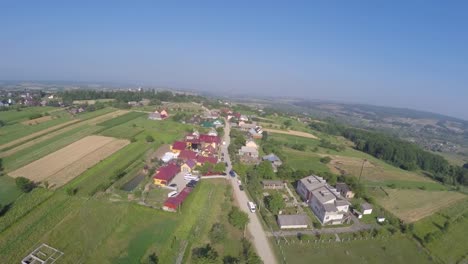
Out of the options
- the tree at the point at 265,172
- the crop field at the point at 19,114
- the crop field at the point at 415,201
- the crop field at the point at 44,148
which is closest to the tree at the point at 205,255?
the tree at the point at 265,172

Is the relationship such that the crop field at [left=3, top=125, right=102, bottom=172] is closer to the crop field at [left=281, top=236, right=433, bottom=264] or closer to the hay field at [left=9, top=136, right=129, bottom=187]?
the hay field at [left=9, top=136, right=129, bottom=187]

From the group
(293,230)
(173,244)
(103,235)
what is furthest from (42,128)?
(293,230)

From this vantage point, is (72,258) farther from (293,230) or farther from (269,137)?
(269,137)

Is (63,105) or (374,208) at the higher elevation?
(63,105)

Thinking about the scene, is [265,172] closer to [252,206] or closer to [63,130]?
[252,206]

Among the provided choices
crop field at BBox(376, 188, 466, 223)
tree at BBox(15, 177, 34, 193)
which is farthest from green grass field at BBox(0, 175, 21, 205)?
crop field at BBox(376, 188, 466, 223)

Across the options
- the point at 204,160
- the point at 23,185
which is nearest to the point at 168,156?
the point at 204,160
